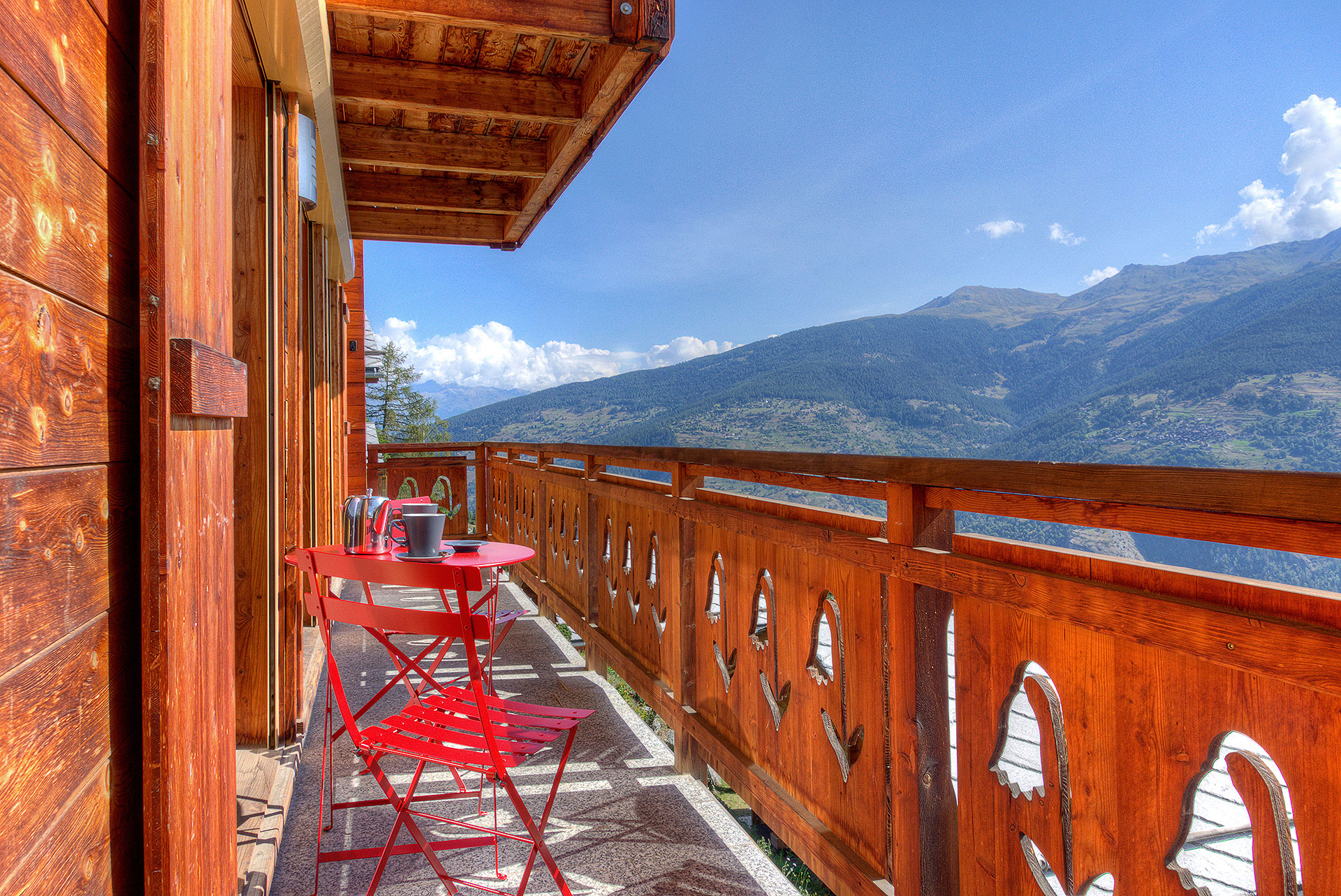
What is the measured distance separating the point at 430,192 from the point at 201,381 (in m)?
4.46

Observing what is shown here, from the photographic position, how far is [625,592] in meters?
3.48

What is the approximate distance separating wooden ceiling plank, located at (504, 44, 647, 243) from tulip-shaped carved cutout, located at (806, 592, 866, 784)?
2286 mm

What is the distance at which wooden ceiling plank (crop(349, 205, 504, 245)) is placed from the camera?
225 inches

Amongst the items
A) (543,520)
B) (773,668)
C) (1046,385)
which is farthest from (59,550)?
(1046,385)

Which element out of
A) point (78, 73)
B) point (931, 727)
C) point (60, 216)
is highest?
Answer: point (78, 73)

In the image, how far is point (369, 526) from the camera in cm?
265

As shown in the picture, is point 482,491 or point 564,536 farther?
point 482,491

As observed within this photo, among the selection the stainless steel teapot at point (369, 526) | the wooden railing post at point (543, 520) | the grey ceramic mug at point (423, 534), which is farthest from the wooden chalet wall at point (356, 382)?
the grey ceramic mug at point (423, 534)

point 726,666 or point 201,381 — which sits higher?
point 201,381

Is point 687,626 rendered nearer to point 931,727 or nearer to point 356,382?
point 931,727

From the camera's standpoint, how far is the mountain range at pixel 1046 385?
5634cm

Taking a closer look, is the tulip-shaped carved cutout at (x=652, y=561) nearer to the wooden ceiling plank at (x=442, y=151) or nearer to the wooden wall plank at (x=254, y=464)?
the wooden wall plank at (x=254, y=464)

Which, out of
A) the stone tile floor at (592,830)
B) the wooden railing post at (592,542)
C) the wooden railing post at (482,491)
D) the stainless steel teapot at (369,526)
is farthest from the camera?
the wooden railing post at (482,491)

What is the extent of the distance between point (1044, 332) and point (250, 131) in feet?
320
